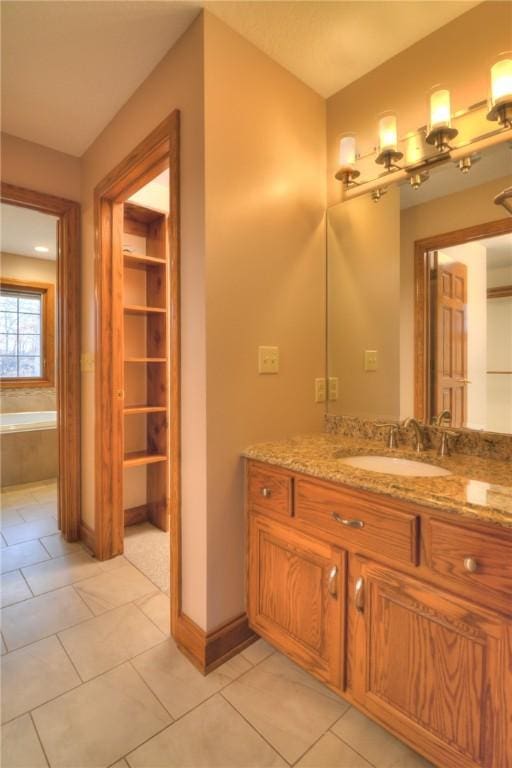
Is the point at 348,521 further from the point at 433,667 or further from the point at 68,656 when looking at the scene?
the point at 68,656

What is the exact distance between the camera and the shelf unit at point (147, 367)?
274 cm

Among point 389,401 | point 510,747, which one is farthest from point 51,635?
point 389,401

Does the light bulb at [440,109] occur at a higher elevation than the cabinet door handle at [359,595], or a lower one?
higher

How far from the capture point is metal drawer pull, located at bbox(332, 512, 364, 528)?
120cm

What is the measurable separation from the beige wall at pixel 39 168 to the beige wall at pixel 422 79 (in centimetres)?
168

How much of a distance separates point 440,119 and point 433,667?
72.1 inches

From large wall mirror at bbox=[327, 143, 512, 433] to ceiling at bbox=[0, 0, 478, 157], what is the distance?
23.4 inches

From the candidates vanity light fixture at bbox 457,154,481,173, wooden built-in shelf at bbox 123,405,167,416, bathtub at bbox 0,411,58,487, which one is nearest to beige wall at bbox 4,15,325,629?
vanity light fixture at bbox 457,154,481,173

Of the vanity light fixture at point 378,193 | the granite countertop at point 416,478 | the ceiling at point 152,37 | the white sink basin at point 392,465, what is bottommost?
the white sink basin at point 392,465

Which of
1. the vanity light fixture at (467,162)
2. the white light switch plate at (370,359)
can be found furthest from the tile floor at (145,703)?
the vanity light fixture at (467,162)

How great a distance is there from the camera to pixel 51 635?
1.68m

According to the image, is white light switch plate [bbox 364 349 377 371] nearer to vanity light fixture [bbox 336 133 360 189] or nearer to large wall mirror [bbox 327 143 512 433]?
large wall mirror [bbox 327 143 512 433]

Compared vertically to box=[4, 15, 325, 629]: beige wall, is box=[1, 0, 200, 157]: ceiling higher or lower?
higher

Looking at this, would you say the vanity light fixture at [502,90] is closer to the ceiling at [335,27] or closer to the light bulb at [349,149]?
the ceiling at [335,27]
